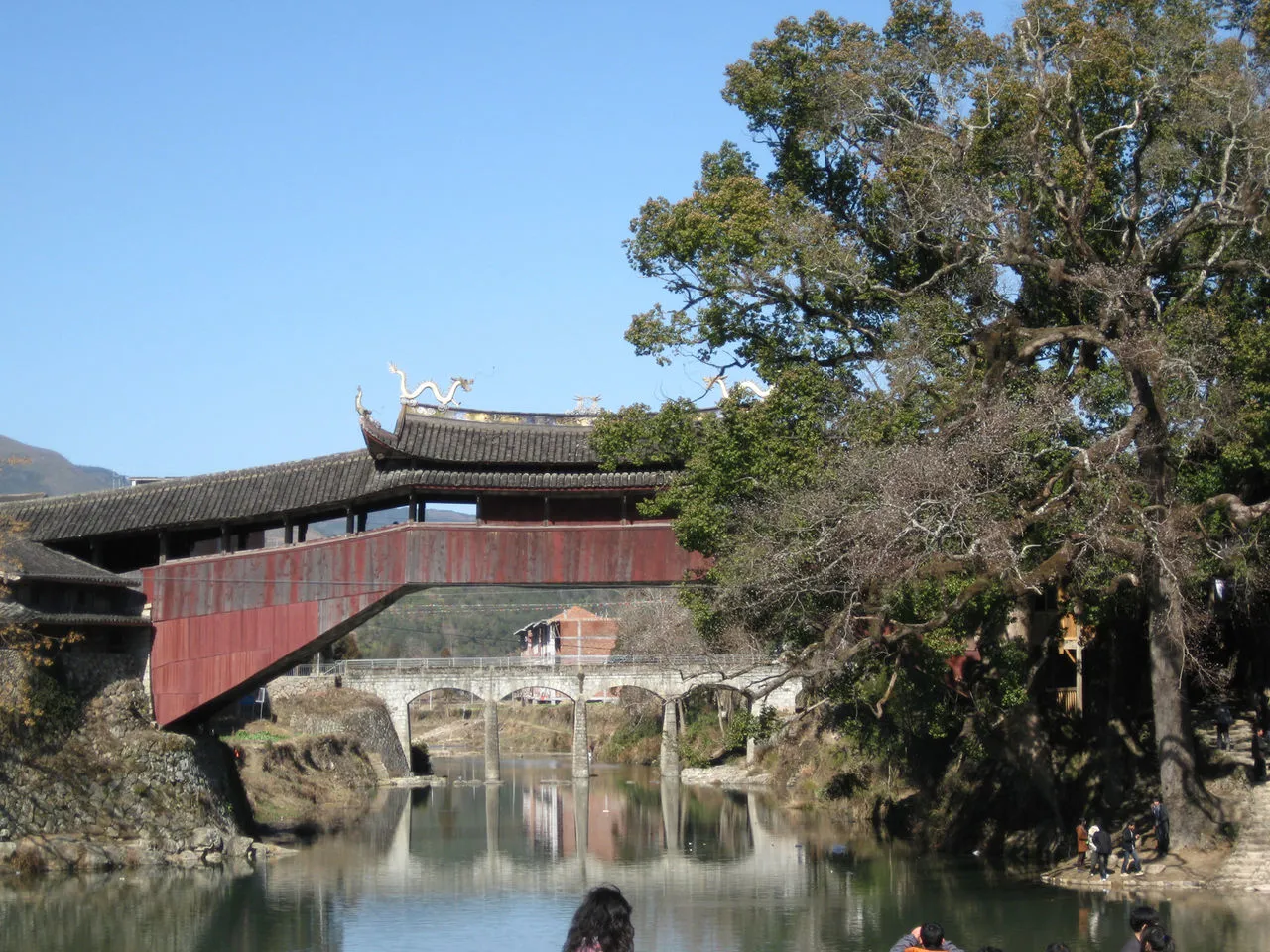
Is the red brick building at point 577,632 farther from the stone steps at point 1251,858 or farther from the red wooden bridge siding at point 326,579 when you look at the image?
the stone steps at point 1251,858

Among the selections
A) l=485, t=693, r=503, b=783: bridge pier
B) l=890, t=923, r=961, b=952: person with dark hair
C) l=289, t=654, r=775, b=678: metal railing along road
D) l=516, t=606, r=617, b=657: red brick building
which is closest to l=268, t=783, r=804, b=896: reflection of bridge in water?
l=289, t=654, r=775, b=678: metal railing along road

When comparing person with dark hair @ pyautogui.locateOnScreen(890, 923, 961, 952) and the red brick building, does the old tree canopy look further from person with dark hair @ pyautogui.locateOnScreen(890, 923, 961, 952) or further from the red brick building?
the red brick building

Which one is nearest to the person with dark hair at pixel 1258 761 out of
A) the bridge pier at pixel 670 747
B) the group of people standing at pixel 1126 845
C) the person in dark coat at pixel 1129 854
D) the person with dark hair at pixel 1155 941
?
the group of people standing at pixel 1126 845

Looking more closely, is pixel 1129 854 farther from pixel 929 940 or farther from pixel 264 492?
pixel 264 492

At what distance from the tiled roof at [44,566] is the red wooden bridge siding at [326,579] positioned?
40.4 inches

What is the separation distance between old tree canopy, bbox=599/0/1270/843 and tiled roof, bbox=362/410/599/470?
2074 mm

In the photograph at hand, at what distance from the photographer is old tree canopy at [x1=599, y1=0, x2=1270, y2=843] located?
19.2 m

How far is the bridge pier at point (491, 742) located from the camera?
45.4 metres

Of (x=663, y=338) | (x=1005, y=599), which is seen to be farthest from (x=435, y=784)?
(x=1005, y=599)

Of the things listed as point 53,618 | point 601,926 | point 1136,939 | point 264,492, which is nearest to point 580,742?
point 264,492

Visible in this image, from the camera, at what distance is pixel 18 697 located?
76.7ft

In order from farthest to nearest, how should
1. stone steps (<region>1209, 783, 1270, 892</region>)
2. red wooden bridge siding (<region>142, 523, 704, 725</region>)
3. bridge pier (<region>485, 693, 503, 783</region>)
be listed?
bridge pier (<region>485, 693, 503, 783</region>), red wooden bridge siding (<region>142, 523, 704, 725</region>), stone steps (<region>1209, 783, 1270, 892</region>)

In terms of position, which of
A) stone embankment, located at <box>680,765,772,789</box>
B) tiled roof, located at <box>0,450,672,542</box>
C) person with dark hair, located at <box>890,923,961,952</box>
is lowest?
stone embankment, located at <box>680,765,772,789</box>

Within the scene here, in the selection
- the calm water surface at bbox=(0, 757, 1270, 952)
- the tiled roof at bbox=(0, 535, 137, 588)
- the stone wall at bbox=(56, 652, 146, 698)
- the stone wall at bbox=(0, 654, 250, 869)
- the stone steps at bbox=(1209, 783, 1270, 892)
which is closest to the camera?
the calm water surface at bbox=(0, 757, 1270, 952)
